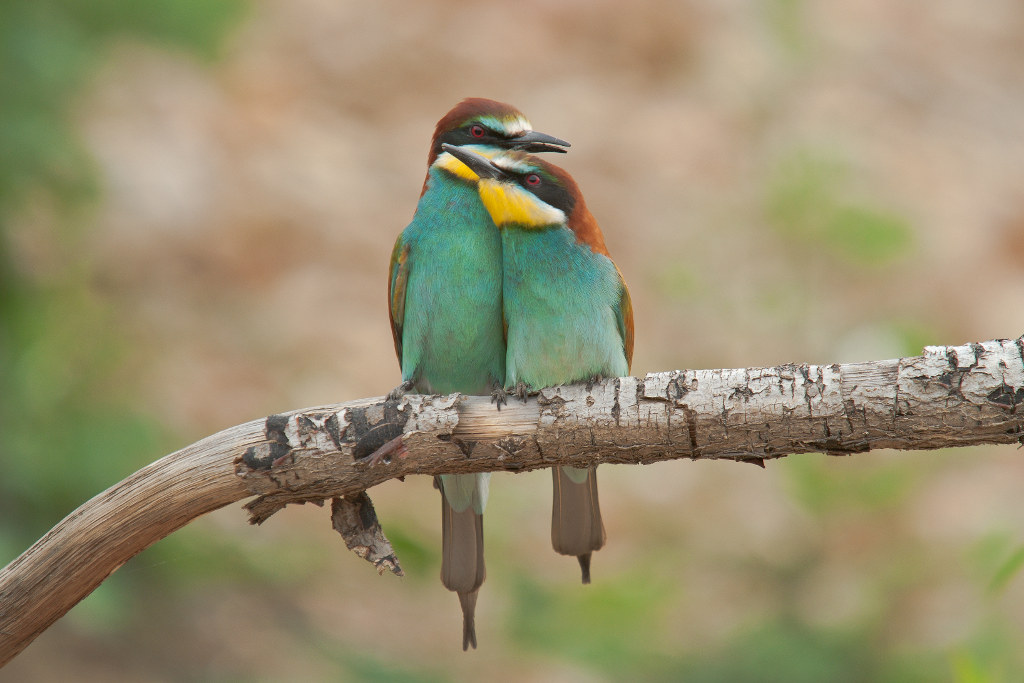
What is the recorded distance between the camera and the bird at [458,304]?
→ 265 centimetres

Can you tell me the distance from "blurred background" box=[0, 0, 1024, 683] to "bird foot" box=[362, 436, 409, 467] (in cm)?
107

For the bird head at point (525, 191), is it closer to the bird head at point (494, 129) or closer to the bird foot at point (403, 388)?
the bird head at point (494, 129)

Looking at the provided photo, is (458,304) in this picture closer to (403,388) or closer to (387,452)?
(403,388)

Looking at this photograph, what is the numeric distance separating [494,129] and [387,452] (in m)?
1.14

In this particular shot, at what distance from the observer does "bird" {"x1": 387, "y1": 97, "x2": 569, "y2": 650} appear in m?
2.65

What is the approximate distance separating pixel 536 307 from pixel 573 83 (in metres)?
5.70

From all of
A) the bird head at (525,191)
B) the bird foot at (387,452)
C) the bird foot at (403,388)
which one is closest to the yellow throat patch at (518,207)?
the bird head at (525,191)

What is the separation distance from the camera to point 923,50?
8594mm

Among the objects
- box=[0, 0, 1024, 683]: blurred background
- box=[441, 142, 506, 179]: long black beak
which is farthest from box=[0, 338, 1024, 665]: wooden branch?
box=[441, 142, 506, 179]: long black beak

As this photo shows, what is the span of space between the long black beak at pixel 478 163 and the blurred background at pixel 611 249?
1433mm

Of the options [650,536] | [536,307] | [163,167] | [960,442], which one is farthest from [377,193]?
[960,442]

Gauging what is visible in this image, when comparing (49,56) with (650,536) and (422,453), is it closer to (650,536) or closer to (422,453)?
(422,453)

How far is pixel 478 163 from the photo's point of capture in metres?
2.58

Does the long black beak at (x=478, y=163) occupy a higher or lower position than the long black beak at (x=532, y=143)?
lower
